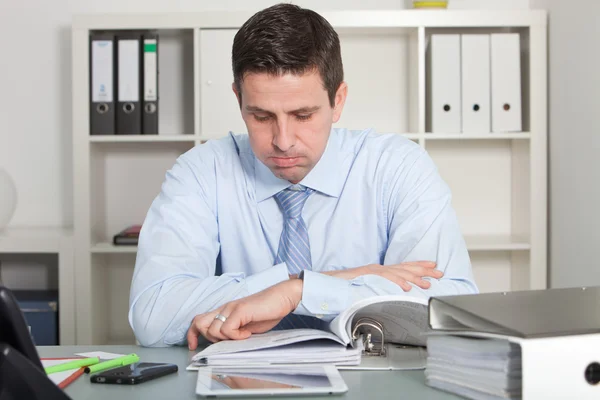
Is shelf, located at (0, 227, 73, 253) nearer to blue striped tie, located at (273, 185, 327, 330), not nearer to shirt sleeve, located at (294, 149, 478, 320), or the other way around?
blue striped tie, located at (273, 185, 327, 330)

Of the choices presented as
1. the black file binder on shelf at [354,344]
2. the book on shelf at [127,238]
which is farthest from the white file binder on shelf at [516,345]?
the book on shelf at [127,238]

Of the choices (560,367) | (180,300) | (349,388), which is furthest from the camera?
(180,300)

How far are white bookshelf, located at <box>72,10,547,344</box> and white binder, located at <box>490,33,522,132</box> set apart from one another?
0.16ft

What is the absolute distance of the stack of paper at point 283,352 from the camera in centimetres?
108

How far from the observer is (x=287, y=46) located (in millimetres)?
1526

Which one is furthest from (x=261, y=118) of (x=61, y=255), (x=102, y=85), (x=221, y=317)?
(x=61, y=255)

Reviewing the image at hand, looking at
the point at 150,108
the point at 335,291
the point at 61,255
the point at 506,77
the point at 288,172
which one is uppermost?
the point at 506,77

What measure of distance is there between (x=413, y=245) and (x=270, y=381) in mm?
708

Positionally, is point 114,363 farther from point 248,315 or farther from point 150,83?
point 150,83

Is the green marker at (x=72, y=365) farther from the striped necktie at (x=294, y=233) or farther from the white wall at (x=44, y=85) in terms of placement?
the white wall at (x=44, y=85)

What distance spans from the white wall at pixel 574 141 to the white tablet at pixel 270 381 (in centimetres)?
167

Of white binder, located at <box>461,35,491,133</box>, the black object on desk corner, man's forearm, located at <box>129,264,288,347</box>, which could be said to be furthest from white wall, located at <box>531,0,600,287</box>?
the black object on desk corner

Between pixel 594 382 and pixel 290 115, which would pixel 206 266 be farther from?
pixel 594 382

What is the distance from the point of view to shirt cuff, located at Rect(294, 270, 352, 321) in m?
1.29
